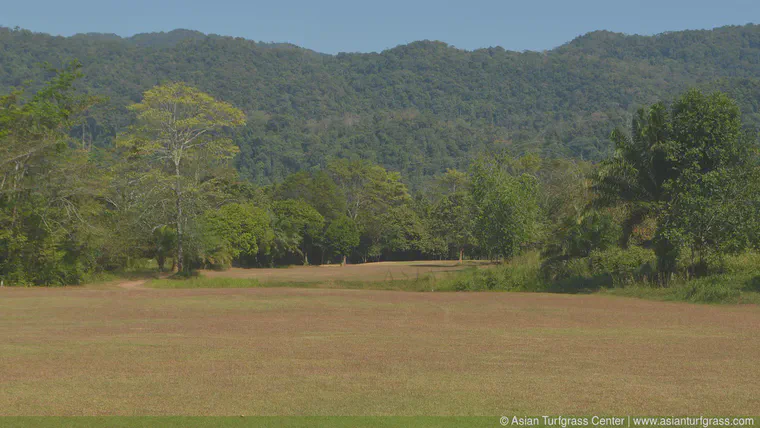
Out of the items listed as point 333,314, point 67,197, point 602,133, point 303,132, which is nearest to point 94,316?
point 333,314

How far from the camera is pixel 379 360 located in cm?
1312

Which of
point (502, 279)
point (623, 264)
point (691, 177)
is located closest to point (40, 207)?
point (502, 279)

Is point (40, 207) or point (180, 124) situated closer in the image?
point (40, 207)

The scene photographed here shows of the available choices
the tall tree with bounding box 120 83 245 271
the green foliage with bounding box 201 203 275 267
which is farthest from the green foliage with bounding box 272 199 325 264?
the tall tree with bounding box 120 83 245 271

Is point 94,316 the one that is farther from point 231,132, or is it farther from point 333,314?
point 231,132

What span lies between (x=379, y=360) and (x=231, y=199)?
177 feet

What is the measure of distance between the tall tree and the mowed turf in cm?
2032

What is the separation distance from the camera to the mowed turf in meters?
9.49

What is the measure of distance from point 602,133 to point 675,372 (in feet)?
517

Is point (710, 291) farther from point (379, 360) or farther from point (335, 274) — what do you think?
point (335, 274)

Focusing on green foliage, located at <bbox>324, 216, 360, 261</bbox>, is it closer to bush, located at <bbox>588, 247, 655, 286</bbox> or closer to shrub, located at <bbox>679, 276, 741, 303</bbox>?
bush, located at <bbox>588, 247, 655, 286</bbox>

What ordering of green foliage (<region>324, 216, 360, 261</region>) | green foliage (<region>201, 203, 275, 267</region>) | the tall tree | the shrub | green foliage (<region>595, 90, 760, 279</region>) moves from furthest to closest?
green foliage (<region>324, 216, 360, 261</region>) → green foliage (<region>201, 203, 275, 267</region>) → the tall tree → green foliage (<region>595, 90, 760, 279</region>) → the shrub

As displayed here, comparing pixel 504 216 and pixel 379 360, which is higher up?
pixel 504 216

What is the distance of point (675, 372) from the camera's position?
11.7 m
